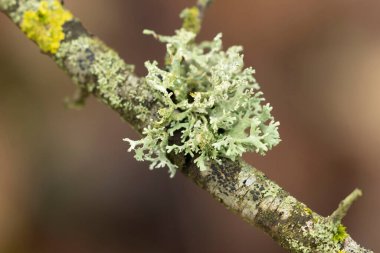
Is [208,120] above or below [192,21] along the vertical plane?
below

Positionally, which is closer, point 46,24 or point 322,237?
point 322,237

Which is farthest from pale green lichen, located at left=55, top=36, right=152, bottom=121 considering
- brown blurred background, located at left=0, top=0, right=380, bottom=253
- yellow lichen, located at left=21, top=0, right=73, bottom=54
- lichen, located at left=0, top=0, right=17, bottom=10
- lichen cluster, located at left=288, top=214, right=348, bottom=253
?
brown blurred background, located at left=0, top=0, right=380, bottom=253

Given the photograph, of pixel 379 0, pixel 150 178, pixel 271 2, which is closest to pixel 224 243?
pixel 150 178

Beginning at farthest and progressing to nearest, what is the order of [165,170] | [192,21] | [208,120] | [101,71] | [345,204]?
[165,170] < [192,21] < [101,71] < [208,120] < [345,204]

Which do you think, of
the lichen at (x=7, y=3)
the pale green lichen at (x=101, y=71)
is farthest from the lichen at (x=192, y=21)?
the lichen at (x=7, y=3)

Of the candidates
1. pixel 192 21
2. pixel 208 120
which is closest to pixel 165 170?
pixel 192 21

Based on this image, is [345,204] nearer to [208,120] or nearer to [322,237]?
[322,237]

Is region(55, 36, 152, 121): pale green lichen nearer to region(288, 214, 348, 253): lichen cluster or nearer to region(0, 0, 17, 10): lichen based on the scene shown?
region(0, 0, 17, 10): lichen

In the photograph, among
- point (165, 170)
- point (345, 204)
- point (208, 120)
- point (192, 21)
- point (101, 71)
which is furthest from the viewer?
point (165, 170)
